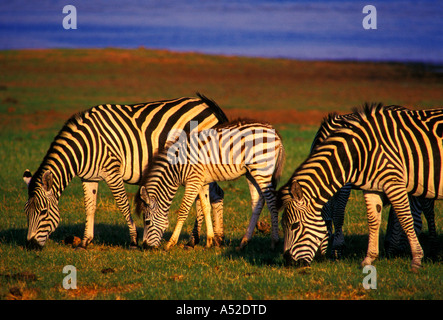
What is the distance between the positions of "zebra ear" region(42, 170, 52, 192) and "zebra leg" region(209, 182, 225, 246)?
10.0 feet

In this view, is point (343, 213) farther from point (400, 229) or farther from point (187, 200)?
point (187, 200)

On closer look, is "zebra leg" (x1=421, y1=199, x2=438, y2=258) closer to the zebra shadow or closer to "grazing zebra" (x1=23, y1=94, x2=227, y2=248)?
the zebra shadow

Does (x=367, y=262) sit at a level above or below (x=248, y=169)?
below

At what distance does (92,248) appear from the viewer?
9.14m

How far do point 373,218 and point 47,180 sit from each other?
17.3 feet

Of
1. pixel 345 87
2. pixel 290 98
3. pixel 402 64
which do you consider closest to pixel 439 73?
pixel 402 64

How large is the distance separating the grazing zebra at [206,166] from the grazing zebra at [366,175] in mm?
1608

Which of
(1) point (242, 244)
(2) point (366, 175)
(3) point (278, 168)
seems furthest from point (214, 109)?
(2) point (366, 175)

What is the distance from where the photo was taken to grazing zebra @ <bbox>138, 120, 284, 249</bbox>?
898 cm

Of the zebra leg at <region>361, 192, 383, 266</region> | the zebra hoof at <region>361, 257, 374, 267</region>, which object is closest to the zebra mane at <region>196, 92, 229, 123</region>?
the zebra leg at <region>361, 192, 383, 266</region>

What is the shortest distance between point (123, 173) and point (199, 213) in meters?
1.63

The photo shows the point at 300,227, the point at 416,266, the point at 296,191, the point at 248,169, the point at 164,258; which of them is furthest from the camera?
the point at 248,169

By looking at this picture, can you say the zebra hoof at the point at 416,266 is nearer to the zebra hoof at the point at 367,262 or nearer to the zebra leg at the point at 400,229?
the zebra hoof at the point at 367,262

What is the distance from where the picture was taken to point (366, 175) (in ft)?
24.3
